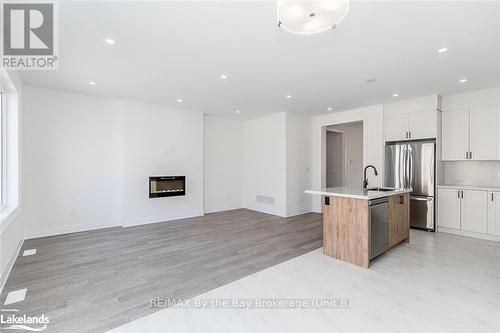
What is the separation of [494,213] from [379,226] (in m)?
2.64

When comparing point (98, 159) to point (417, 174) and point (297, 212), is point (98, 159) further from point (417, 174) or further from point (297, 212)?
point (417, 174)

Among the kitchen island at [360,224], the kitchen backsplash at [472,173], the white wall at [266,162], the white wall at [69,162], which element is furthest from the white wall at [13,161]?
the kitchen backsplash at [472,173]

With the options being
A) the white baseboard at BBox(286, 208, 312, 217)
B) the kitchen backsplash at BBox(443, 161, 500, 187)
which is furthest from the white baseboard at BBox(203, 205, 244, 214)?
the kitchen backsplash at BBox(443, 161, 500, 187)

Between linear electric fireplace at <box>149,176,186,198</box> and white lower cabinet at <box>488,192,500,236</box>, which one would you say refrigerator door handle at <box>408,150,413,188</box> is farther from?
linear electric fireplace at <box>149,176,186,198</box>

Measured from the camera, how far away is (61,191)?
4.61 metres

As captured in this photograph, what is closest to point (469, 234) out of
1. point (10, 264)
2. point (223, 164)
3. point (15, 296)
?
point (223, 164)

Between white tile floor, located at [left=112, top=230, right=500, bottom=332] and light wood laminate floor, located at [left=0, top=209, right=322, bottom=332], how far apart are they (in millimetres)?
288

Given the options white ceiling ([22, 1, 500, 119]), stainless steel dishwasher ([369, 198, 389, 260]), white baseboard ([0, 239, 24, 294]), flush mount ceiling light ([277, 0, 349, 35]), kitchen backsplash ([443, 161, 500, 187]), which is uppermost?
white ceiling ([22, 1, 500, 119])

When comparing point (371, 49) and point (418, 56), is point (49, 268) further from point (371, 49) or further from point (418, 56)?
point (418, 56)

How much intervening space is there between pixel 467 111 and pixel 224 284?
18.1 ft

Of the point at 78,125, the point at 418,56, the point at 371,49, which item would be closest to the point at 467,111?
the point at 418,56

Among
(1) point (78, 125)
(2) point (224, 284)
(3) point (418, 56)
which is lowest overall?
(2) point (224, 284)

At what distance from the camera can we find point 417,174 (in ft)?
16.2

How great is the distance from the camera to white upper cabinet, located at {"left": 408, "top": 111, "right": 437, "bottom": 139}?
4770mm
